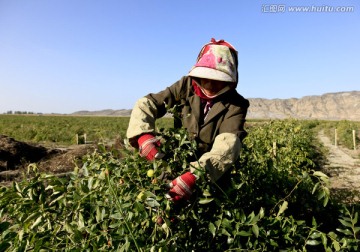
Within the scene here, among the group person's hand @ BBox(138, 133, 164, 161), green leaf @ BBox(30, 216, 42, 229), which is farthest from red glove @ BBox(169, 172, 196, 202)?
green leaf @ BBox(30, 216, 42, 229)

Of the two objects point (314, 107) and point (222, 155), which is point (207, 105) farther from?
point (314, 107)

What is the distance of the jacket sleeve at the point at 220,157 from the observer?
147 centimetres

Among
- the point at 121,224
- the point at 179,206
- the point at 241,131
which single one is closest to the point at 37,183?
the point at 121,224

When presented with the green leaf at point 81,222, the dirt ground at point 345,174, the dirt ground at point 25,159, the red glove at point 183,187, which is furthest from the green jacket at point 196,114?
the dirt ground at point 25,159

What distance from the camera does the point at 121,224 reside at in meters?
1.17

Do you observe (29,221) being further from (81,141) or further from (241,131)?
(81,141)

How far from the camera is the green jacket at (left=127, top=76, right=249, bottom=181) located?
1823 millimetres

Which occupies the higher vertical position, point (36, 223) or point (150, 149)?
point (150, 149)

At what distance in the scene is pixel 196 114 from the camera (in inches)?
79.3

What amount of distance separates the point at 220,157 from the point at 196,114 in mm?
538

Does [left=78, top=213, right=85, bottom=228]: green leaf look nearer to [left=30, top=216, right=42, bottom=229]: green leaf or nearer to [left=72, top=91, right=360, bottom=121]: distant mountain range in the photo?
[left=30, top=216, right=42, bottom=229]: green leaf

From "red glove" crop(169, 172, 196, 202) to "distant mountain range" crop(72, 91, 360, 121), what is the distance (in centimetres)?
12711

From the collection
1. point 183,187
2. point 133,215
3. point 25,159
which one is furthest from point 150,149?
point 25,159

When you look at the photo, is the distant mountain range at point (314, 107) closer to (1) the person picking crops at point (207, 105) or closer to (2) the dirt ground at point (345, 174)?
(2) the dirt ground at point (345, 174)
